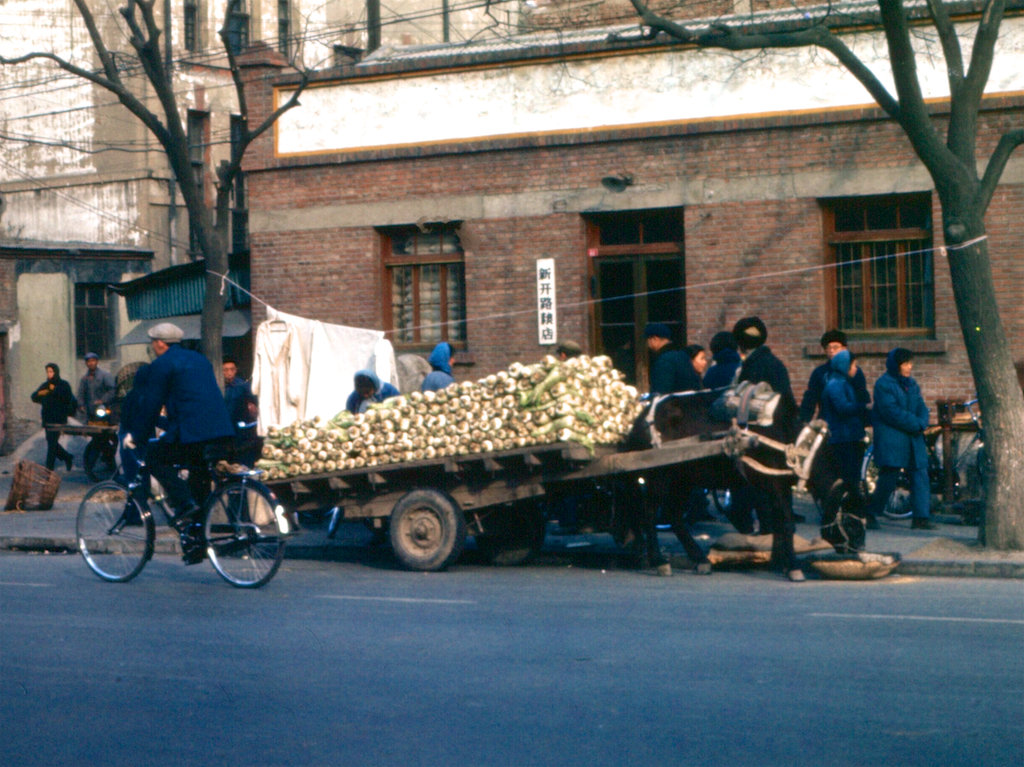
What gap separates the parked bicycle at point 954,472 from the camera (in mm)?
14297

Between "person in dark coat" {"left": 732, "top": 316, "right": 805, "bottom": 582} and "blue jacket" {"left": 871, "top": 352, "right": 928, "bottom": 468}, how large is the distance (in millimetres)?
3018

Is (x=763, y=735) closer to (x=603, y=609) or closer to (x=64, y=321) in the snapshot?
(x=603, y=609)

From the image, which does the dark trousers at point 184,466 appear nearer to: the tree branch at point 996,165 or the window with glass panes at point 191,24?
the tree branch at point 996,165

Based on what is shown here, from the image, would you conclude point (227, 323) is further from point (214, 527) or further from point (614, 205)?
point (214, 527)

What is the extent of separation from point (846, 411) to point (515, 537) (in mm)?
3794

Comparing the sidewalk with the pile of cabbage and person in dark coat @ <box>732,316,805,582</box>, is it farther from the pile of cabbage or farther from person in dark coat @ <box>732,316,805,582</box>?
person in dark coat @ <box>732,316,805,582</box>

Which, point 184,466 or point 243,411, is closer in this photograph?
point 184,466

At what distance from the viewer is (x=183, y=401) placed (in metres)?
10.4

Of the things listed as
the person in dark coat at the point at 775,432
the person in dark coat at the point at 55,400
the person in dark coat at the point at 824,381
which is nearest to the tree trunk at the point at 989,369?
the person in dark coat at the point at 775,432

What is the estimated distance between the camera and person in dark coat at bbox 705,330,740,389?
38.1 ft

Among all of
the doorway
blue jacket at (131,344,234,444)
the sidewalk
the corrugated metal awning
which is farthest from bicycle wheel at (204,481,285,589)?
the corrugated metal awning

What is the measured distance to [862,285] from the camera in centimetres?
1669

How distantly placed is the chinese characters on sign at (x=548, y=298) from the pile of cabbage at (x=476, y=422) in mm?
6642

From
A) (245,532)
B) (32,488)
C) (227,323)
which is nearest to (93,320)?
(227,323)
